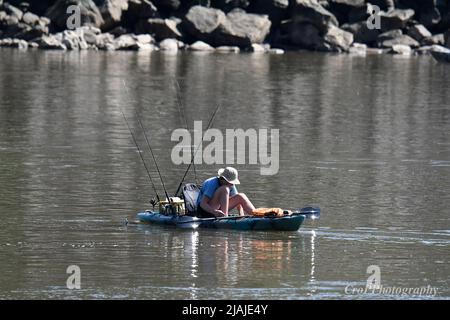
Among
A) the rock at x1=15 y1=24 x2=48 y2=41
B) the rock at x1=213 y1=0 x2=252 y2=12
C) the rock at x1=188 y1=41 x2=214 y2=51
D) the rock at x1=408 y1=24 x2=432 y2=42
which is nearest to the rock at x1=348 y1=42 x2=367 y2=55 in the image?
the rock at x1=408 y1=24 x2=432 y2=42

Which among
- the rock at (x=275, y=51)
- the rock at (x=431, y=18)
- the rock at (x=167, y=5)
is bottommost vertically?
the rock at (x=275, y=51)

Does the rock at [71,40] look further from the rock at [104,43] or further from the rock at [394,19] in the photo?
the rock at [394,19]

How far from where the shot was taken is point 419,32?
76562 mm

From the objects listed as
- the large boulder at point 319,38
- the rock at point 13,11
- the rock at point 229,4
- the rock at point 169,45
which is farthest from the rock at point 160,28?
the large boulder at point 319,38

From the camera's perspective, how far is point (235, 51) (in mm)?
72625

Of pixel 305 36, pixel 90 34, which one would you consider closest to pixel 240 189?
pixel 90 34

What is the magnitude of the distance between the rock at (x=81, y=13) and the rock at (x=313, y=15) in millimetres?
11902

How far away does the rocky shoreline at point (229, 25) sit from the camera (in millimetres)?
70875

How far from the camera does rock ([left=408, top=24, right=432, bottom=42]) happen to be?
76644mm

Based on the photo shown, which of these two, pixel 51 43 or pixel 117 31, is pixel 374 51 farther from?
pixel 51 43

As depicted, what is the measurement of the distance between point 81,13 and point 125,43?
123 inches

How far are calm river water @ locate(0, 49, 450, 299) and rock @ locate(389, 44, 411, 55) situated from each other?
2620 centimetres

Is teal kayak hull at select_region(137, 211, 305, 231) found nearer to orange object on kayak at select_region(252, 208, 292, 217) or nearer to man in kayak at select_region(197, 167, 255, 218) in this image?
orange object on kayak at select_region(252, 208, 292, 217)
